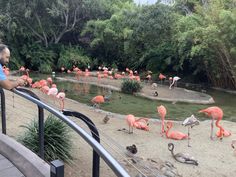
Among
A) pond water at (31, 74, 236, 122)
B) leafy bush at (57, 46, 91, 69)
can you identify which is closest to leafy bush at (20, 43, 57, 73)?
leafy bush at (57, 46, 91, 69)

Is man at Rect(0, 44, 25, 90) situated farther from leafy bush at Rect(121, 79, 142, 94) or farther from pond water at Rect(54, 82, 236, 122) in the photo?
leafy bush at Rect(121, 79, 142, 94)

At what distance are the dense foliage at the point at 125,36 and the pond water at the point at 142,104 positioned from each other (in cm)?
223

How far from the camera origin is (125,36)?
787 inches

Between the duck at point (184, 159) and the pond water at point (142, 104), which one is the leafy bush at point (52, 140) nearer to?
the duck at point (184, 159)

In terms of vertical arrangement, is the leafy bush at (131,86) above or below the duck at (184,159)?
above

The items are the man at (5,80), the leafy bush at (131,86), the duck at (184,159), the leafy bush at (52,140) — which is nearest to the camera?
the man at (5,80)

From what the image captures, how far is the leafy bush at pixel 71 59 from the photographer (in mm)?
21233

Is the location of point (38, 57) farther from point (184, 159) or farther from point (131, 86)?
point (184, 159)

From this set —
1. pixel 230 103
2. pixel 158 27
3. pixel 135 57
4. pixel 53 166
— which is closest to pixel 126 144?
pixel 53 166

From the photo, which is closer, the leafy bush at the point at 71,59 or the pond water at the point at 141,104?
the pond water at the point at 141,104

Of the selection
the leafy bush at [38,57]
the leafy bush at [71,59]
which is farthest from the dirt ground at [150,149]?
the leafy bush at [71,59]

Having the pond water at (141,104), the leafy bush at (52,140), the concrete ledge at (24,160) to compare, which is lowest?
the pond water at (141,104)

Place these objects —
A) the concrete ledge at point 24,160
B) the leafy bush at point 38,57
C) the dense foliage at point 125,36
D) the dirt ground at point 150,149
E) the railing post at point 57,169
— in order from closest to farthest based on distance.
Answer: the railing post at point 57,169 → the concrete ledge at point 24,160 → the dirt ground at point 150,149 → the dense foliage at point 125,36 → the leafy bush at point 38,57

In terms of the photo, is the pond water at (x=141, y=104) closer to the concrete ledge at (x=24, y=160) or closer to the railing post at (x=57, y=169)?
the concrete ledge at (x=24, y=160)
